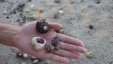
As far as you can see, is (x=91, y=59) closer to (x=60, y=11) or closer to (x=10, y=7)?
(x=60, y=11)

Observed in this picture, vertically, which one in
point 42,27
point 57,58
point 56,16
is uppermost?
point 42,27

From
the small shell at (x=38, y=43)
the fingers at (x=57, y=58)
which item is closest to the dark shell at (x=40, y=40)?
the small shell at (x=38, y=43)

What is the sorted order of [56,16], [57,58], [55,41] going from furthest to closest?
[56,16] < [55,41] < [57,58]

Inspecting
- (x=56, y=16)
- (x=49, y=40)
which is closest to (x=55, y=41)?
(x=49, y=40)

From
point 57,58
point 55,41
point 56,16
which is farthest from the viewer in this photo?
point 56,16

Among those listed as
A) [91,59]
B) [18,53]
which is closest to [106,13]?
[91,59]

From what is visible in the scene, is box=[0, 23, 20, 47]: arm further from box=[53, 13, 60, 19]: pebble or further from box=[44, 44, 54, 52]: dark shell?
box=[53, 13, 60, 19]: pebble

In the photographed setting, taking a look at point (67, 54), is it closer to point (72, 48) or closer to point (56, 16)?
point (72, 48)
